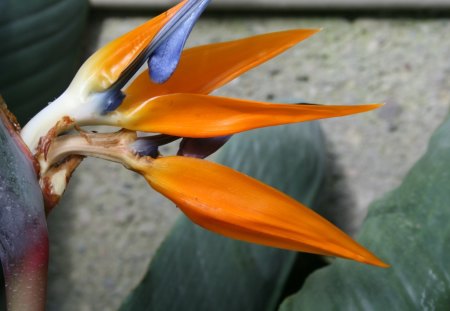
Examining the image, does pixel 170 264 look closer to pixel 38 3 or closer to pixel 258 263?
pixel 258 263

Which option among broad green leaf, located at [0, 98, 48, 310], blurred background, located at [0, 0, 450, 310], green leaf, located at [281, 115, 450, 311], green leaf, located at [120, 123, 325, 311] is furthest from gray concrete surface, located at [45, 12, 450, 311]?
broad green leaf, located at [0, 98, 48, 310]

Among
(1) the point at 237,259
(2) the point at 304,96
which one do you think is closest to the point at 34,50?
(1) the point at 237,259

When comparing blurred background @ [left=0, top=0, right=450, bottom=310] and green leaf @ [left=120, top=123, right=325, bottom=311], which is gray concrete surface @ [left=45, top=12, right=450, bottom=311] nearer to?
blurred background @ [left=0, top=0, right=450, bottom=310]

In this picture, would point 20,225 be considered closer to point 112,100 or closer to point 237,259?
point 112,100

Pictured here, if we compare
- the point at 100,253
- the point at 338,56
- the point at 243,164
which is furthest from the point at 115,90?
the point at 338,56

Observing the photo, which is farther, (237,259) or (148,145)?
(237,259)

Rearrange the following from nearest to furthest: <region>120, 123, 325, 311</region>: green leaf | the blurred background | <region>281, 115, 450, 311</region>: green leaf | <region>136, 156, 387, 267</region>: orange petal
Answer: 1. <region>136, 156, 387, 267</region>: orange petal
2. <region>281, 115, 450, 311</region>: green leaf
3. <region>120, 123, 325, 311</region>: green leaf
4. the blurred background
